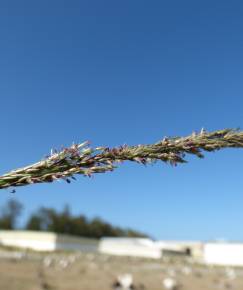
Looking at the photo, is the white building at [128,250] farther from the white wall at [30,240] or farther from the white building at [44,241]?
the white wall at [30,240]

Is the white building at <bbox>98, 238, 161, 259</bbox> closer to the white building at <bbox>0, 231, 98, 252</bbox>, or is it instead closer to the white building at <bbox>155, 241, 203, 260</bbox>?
the white building at <bbox>0, 231, 98, 252</bbox>

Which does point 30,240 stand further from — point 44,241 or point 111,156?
point 111,156

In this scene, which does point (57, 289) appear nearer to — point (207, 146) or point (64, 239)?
point (207, 146)

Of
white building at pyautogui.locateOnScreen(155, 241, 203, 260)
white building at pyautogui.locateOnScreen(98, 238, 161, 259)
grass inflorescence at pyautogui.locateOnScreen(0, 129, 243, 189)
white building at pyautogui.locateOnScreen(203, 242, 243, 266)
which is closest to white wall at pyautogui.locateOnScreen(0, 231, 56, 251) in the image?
white building at pyautogui.locateOnScreen(98, 238, 161, 259)

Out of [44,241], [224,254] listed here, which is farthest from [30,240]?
[224,254]

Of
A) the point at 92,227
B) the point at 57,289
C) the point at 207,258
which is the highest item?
the point at 92,227

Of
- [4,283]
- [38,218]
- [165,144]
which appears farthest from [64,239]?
[165,144]

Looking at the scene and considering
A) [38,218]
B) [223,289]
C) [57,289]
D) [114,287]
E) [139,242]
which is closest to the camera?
[57,289]

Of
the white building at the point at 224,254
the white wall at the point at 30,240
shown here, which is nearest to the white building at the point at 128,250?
the white building at the point at 224,254
